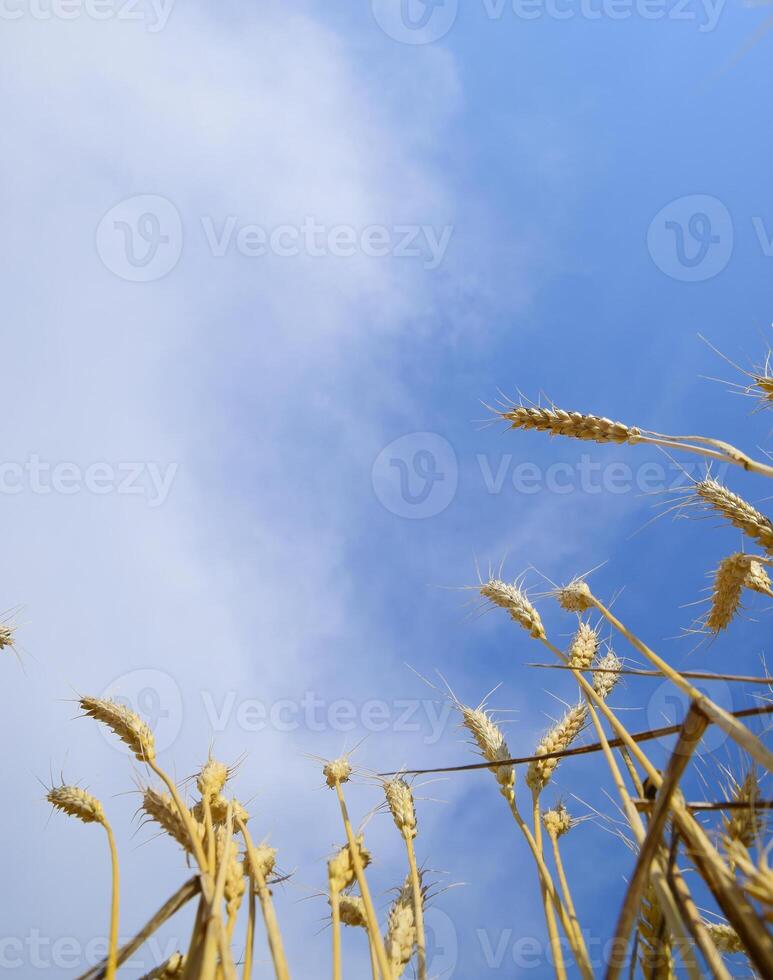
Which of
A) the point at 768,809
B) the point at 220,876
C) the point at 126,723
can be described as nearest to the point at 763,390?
the point at 768,809

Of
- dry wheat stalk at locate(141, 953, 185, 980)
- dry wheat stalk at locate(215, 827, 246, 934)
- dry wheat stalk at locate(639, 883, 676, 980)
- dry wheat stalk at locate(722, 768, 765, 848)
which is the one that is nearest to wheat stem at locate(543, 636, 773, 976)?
dry wheat stalk at locate(722, 768, 765, 848)

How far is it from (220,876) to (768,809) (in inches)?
38.3

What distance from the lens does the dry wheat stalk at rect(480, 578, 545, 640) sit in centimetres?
240

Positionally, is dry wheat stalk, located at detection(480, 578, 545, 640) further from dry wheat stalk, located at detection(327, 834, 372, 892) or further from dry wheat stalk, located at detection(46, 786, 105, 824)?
dry wheat stalk, located at detection(46, 786, 105, 824)

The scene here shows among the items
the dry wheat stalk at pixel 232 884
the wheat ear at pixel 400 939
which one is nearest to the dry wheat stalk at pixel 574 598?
the wheat ear at pixel 400 939

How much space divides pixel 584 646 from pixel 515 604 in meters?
0.59

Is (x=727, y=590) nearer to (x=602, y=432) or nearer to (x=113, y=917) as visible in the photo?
(x=602, y=432)

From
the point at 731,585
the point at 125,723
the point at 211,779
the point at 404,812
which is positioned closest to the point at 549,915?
the point at 404,812

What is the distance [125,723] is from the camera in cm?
230

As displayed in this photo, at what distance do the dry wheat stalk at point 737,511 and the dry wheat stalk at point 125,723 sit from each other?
202 cm

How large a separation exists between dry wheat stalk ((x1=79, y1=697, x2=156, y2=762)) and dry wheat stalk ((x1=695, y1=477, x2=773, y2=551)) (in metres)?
→ 2.02

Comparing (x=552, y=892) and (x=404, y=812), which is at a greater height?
(x=404, y=812)

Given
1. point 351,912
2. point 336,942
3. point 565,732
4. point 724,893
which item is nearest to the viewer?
point 724,893

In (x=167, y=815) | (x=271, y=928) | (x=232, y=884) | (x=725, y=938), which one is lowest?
(x=725, y=938)
